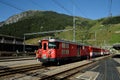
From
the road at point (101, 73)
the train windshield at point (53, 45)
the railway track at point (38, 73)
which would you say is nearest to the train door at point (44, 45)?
the train windshield at point (53, 45)

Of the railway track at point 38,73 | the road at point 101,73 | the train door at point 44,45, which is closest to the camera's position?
the railway track at point 38,73

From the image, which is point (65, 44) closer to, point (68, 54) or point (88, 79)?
point (68, 54)

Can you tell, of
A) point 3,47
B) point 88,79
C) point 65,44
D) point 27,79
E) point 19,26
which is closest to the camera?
point 27,79

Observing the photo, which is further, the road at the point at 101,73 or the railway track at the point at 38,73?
the road at the point at 101,73

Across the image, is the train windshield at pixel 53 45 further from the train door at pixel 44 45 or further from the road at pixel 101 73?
the road at pixel 101 73

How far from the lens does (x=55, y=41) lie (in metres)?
25.9

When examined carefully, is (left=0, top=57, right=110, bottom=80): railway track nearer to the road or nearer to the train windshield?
the road

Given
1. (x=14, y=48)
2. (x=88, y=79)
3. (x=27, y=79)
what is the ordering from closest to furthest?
(x=27, y=79) < (x=88, y=79) < (x=14, y=48)

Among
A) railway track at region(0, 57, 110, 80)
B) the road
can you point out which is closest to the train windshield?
railway track at region(0, 57, 110, 80)

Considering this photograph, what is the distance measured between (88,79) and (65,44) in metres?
12.4

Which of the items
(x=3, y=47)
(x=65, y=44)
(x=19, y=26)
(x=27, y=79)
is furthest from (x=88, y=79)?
(x=19, y=26)

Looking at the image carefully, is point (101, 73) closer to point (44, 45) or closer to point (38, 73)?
point (38, 73)

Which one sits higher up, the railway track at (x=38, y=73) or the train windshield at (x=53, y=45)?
the train windshield at (x=53, y=45)

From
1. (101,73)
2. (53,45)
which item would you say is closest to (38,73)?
(101,73)
